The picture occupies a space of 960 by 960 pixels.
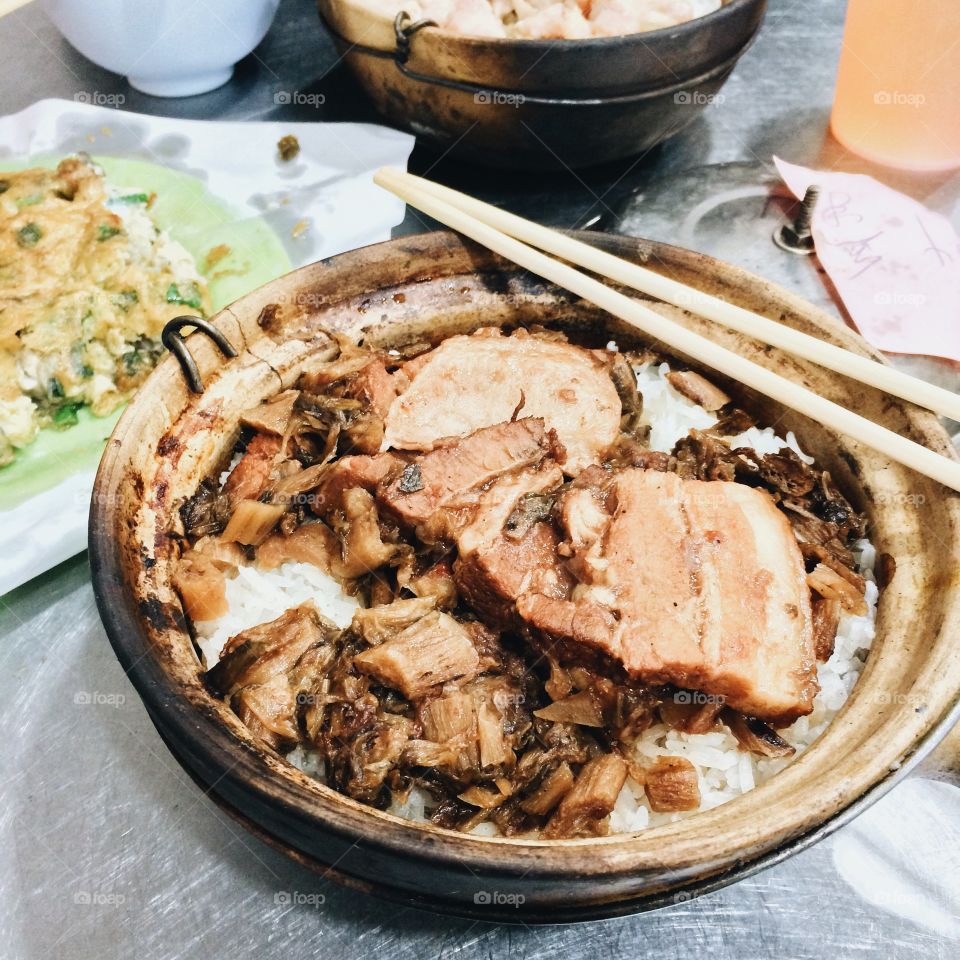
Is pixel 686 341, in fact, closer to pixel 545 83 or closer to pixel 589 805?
pixel 589 805

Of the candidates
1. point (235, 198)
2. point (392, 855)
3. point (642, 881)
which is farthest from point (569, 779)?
point (235, 198)

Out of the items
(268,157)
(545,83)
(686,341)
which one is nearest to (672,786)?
(686,341)

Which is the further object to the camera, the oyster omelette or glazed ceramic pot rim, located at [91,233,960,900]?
the oyster omelette

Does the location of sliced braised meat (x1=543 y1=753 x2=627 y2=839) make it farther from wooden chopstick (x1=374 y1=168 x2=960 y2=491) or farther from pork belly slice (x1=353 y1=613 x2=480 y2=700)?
wooden chopstick (x1=374 y1=168 x2=960 y2=491)

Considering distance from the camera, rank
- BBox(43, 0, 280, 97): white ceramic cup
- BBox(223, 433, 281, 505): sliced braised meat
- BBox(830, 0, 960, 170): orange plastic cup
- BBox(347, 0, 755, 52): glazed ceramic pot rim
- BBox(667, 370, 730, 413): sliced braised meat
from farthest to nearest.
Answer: BBox(43, 0, 280, 97): white ceramic cup → BBox(830, 0, 960, 170): orange plastic cup → BBox(347, 0, 755, 52): glazed ceramic pot rim → BBox(667, 370, 730, 413): sliced braised meat → BBox(223, 433, 281, 505): sliced braised meat

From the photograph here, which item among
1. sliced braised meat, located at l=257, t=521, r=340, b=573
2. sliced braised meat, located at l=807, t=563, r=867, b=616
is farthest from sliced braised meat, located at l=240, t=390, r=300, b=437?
sliced braised meat, located at l=807, t=563, r=867, b=616

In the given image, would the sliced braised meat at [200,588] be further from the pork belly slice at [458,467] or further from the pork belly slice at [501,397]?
the pork belly slice at [501,397]

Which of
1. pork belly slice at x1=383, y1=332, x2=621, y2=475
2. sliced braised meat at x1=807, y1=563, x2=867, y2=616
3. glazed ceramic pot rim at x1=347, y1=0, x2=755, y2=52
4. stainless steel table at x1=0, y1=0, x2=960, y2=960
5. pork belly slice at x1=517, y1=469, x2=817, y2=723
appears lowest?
stainless steel table at x1=0, y1=0, x2=960, y2=960
